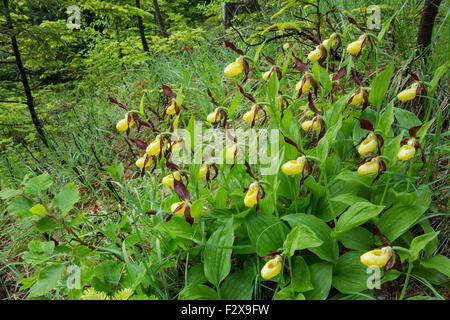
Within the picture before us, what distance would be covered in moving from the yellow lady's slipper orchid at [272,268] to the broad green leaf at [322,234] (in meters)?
0.22

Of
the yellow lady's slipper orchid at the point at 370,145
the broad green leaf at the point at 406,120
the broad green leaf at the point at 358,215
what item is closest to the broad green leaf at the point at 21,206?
the broad green leaf at the point at 358,215

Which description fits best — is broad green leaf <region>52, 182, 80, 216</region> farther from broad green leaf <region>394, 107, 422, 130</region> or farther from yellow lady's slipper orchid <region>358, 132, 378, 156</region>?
broad green leaf <region>394, 107, 422, 130</region>

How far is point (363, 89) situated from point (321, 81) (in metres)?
0.20

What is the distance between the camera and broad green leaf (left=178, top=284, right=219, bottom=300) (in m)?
1.15

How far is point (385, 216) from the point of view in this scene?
3.99 ft

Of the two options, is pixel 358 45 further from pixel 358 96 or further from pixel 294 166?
pixel 294 166

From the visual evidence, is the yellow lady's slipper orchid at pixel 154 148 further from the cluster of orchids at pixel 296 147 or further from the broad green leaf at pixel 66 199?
the broad green leaf at pixel 66 199

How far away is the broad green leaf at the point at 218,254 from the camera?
1.17 m

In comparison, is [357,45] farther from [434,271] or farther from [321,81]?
[434,271]

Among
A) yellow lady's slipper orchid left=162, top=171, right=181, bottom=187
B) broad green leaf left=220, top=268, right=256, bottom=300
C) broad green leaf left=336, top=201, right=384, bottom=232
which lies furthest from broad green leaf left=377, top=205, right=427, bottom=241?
yellow lady's slipper orchid left=162, top=171, right=181, bottom=187

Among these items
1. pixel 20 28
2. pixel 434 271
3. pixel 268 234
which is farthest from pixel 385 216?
pixel 20 28

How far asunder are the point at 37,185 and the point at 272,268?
110 centimetres

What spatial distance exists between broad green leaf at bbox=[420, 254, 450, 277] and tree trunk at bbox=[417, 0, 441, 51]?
4.97ft
